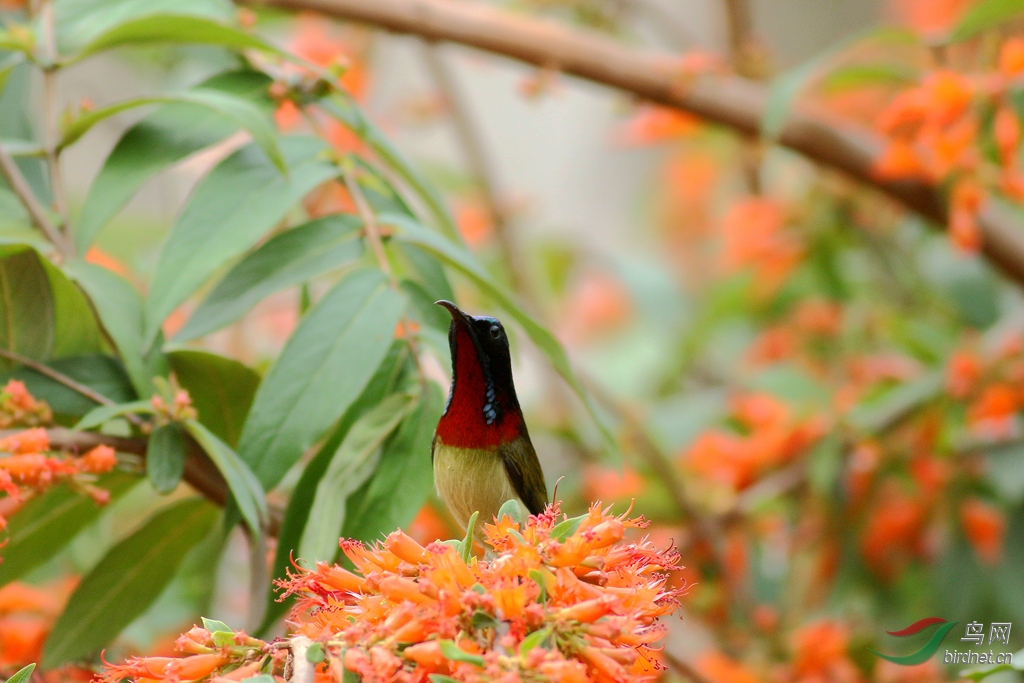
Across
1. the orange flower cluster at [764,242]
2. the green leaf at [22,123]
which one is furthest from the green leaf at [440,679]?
the orange flower cluster at [764,242]

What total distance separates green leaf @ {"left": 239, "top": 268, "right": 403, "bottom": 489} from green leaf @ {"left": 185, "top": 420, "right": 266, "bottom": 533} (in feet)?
0.06

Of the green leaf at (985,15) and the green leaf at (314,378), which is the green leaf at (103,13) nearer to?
the green leaf at (314,378)

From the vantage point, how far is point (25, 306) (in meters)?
0.59

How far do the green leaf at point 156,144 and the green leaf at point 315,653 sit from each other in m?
0.38

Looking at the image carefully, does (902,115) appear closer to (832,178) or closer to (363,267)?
(832,178)

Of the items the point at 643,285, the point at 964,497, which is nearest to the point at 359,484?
the point at 964,497

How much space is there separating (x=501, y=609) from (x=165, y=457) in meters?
0.27

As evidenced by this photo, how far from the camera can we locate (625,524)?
1.46 feet

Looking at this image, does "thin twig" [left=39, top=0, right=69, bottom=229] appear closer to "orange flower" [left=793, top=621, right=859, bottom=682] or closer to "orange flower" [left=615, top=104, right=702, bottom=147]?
"orange flower" [left=793, top=621, right=859, bottom=682]

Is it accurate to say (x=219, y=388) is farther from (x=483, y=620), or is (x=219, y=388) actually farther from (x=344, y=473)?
(x=483, y=620)

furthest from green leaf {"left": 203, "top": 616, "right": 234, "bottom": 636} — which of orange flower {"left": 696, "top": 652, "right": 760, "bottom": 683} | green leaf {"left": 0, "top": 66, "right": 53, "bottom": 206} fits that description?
orange flower {"left": 696, "top": 652, "right": 760, "bottom": 683}

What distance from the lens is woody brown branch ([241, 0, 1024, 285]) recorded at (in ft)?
4.10

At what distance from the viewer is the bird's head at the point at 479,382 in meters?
0.58

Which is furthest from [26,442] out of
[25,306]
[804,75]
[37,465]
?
[804,75]
